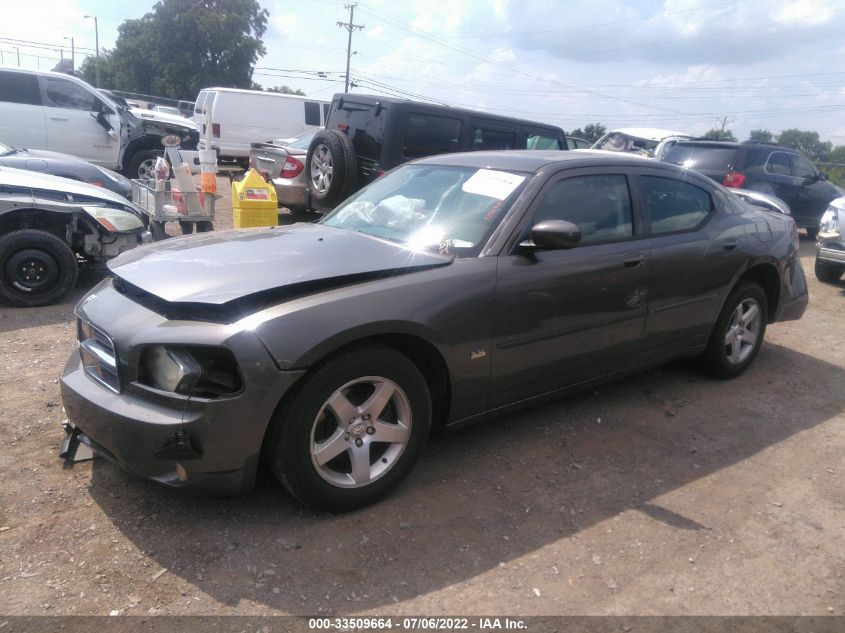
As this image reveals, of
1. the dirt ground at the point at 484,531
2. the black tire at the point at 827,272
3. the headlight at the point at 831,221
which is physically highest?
the headlight at the point at 831,221

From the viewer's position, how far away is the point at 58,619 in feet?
7.39

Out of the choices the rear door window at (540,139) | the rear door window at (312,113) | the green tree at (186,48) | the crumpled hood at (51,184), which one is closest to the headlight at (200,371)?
the crumpled hood at (51,184)

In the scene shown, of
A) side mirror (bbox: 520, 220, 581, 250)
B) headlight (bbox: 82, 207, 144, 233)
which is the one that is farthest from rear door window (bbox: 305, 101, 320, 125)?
side mirror (bbox: 520, 220, 581, 250)

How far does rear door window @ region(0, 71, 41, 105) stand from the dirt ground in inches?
335

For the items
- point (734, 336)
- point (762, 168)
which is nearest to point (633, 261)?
point (734, 336)

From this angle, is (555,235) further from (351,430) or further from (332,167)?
(332,167)

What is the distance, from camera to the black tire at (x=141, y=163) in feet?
39.5

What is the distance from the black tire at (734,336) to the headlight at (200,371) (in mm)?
3539

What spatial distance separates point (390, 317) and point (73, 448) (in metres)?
1.66

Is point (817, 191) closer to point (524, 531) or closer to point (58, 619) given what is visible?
point (524, 531)

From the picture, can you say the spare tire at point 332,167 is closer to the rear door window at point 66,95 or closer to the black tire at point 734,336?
the black tire at point 734,336

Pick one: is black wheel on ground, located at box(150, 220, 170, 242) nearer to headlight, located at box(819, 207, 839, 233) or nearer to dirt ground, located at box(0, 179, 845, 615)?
dirt ground, located at box(0, 179, 845, 615)

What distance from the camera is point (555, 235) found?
3246 millimetres

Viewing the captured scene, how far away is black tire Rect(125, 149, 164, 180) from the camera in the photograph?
12047 millimetres
